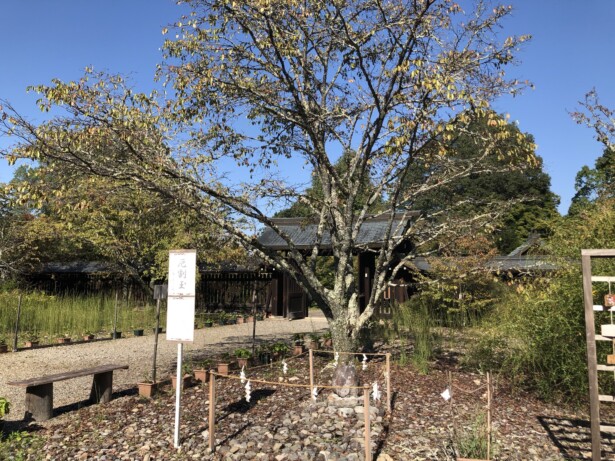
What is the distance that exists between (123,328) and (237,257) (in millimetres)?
4039

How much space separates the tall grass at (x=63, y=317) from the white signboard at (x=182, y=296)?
24.4 feet

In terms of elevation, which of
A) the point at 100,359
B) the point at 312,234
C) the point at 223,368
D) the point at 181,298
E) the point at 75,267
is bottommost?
the point at 100,359

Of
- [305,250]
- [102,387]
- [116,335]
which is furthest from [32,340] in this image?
[305,250]

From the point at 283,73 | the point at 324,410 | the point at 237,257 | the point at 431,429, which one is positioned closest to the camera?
the point at 431,429

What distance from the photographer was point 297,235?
51.4 feet

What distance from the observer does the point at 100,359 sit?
25.9 feet

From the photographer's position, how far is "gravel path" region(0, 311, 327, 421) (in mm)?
5727

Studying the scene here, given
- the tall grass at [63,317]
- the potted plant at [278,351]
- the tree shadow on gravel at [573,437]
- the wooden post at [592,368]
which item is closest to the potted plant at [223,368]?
the potted plant at [278,351]

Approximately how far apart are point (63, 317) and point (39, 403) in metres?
7.20

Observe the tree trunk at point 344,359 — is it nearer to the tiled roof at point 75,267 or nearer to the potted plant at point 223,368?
the potted plant at point 223,368

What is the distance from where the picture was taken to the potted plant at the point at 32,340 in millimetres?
9087

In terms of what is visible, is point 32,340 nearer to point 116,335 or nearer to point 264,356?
point 116,335

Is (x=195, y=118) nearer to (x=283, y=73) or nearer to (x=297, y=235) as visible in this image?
(x=283, y=73)

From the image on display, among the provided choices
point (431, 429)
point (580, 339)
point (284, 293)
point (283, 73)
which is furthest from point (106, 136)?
point (284, 293)
